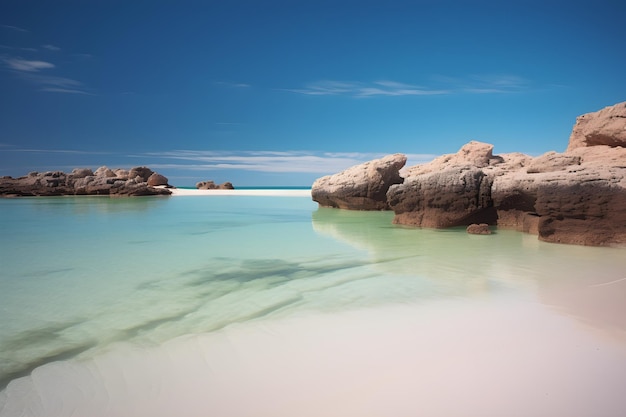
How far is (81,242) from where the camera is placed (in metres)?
8.38

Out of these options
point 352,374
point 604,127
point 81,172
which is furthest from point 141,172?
point 352,374

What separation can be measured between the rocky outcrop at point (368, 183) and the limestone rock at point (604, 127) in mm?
6603

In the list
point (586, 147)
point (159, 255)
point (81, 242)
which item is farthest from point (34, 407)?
point (586, 147)

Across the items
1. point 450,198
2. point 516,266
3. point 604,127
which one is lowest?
point 516,266

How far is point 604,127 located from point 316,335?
9891mm

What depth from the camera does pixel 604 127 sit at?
970 cm

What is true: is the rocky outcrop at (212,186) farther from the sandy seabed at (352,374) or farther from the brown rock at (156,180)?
the sandy seabed at (352,374)

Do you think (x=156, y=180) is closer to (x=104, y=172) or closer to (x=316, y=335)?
(x=104, y=172)

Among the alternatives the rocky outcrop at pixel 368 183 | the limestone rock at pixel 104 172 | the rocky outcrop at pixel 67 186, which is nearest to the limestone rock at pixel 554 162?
the rocky outcrop at pixel 368 183

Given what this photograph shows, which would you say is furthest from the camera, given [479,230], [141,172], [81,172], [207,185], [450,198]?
[207,185]

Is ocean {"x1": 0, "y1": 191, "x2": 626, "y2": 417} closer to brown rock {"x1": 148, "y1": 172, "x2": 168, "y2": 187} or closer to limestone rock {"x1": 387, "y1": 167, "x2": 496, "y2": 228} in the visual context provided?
limestone rock {"x1": 387, "y1": 167, "x2": 496, "y2": 228}

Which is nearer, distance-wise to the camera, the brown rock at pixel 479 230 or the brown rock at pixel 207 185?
the brown rock at pixel 479 230

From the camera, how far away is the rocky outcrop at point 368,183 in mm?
16094

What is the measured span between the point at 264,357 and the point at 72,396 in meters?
1.12
